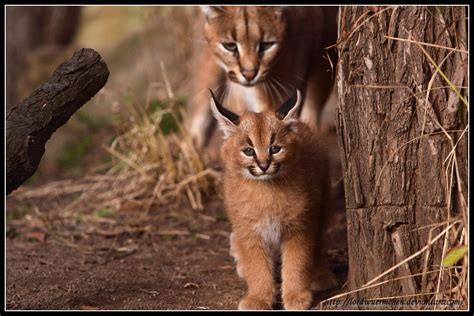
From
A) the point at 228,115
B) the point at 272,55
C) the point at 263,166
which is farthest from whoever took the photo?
the point at 272,55

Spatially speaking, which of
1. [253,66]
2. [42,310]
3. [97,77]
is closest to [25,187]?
[253,66]

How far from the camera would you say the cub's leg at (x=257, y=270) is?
465 centimetres

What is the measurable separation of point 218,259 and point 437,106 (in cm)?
212

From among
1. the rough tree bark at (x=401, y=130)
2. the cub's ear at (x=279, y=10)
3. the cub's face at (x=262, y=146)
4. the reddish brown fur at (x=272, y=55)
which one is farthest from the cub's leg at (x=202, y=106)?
the rough tree bark at (x=401, y=130)

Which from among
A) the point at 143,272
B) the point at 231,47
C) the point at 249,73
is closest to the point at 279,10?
the point at 231,47

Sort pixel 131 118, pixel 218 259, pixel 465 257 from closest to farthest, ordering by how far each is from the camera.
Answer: pixel 465 257 < pixel 218 259 < pixel 131 118

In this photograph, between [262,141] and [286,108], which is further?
[286,108]

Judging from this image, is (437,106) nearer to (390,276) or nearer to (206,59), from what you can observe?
(390,276)

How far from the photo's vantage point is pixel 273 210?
4.64 meters

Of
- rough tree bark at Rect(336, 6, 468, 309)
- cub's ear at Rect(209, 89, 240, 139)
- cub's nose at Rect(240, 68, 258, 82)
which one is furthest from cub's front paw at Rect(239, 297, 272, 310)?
cub's nose at Rect(240, 68, 258, 82)

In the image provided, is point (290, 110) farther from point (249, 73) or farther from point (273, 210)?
point (249, 73)

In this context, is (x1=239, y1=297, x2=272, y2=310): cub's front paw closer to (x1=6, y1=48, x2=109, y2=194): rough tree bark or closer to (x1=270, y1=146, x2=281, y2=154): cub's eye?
(x1=270, y1=146, x2=281, y2=154): cub's eye

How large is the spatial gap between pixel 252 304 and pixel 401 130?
1250mm

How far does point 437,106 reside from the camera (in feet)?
13.4
